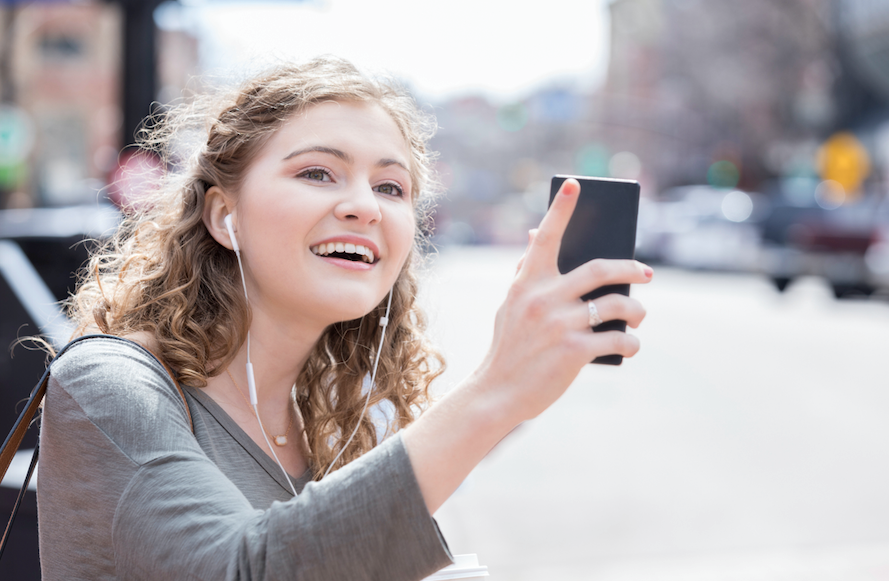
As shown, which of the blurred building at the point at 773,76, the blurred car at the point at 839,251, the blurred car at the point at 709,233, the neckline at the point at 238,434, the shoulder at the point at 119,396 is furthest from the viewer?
the blurred building at the point at 773,76

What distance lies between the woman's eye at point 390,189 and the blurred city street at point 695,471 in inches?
25.0

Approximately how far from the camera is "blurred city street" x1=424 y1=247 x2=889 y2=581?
4023 millimetres

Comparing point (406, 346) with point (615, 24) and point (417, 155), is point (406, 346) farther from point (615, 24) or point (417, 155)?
point (615, 24)

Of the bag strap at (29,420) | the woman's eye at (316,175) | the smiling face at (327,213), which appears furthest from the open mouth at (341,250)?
the bag strap at (29,420)

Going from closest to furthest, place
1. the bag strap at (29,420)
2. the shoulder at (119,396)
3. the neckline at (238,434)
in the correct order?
1. the shoulder at (119,396)
2. the bag strap at (29,420)
3. the neckline at (238,434)

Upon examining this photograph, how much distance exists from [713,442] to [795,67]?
109 ft

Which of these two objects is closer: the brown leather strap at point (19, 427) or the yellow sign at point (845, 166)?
the brown leather strap at point (19, 427)

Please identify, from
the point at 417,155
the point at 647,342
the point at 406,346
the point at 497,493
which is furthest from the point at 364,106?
the point at 647,342

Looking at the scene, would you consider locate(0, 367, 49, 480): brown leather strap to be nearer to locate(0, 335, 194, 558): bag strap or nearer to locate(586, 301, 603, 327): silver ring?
locate(0, 335, 194, 558): bag strap

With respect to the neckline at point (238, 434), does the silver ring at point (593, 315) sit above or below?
above

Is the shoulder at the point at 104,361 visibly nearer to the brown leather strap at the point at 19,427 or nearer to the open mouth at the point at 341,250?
the brown leather strap at the point at 19,427

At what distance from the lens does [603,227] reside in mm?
1120

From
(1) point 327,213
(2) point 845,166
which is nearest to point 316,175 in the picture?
(1) point 327,213

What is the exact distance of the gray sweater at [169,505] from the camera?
40.4 inches
